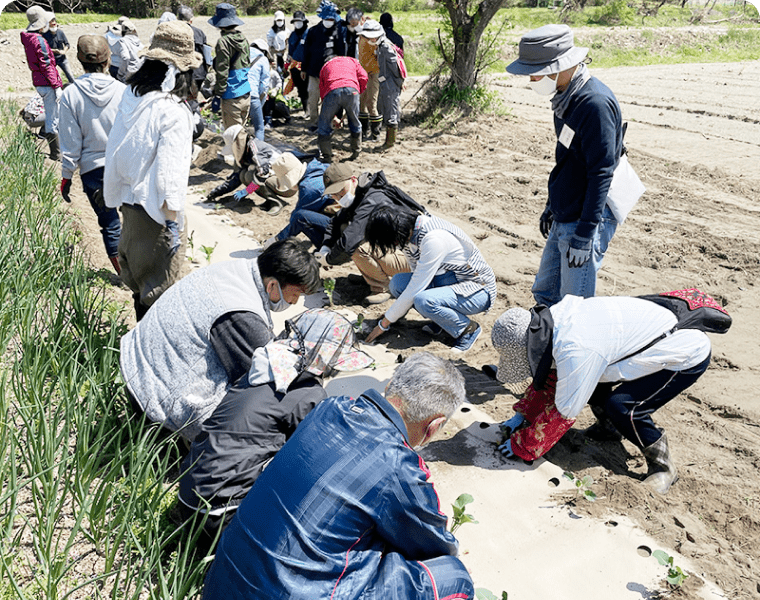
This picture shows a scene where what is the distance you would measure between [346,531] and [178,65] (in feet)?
8.52

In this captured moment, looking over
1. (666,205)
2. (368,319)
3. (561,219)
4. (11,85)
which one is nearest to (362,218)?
(368,319)

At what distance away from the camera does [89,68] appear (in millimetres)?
4148

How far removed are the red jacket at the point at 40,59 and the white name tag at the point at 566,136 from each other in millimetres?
6213

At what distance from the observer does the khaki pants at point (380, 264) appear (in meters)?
4.57

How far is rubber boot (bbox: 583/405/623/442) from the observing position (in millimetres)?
3359

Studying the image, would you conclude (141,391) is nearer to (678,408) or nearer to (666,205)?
(678,408)

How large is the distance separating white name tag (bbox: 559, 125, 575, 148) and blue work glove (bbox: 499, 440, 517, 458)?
1.61 meters

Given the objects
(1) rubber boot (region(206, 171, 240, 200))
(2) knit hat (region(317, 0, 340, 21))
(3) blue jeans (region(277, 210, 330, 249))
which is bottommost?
(1) rubber boot (region(206, 171, 240, 200))

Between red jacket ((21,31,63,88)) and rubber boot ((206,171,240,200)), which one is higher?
red jacket ((21,31,63,88))

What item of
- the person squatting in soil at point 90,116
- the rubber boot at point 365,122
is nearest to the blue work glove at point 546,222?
the person squatting in soil at point 90,116

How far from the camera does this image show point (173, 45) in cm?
324

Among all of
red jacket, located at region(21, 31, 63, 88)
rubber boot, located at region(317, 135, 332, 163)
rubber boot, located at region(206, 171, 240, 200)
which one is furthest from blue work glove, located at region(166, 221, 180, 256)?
red jacket, located at region(21, 31, 63, 88)

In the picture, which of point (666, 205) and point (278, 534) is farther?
point (666, 205)

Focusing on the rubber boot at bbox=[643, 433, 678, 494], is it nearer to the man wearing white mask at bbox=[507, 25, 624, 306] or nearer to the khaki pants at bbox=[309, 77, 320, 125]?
the man wearing white mask at bbox=[507, 25, 624, 306]
